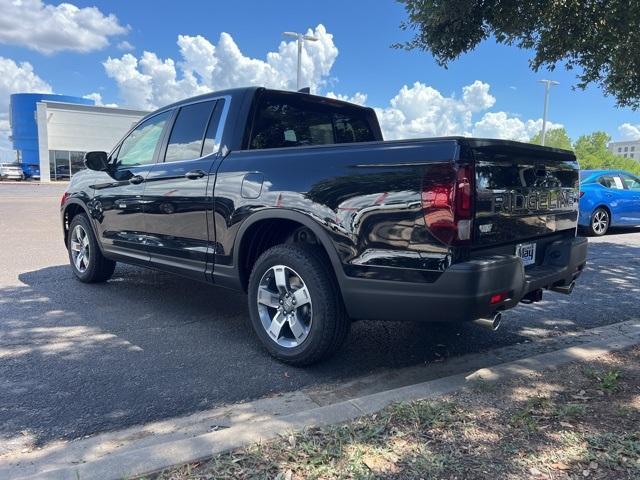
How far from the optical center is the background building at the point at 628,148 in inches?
5463

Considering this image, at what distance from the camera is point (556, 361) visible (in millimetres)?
3617

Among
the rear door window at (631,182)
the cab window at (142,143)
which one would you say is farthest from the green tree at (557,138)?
the cab window at (142,143)

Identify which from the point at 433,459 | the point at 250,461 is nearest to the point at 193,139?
the point at 250,461

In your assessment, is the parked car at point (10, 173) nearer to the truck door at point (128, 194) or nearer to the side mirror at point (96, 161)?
the truck door at point (128, 194)

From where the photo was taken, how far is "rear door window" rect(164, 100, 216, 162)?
435 cm

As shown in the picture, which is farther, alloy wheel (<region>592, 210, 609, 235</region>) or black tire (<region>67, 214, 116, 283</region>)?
alloy wheel (<region>592, 210, 609, 235</region>)

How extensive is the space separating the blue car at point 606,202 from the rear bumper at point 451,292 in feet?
29.1

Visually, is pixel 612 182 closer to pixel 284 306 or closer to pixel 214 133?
pixel 214 133

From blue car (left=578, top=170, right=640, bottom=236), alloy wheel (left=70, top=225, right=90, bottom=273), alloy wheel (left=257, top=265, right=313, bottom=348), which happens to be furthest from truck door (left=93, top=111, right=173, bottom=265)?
blue car (left=578, top=170, right=640, bottom=236)

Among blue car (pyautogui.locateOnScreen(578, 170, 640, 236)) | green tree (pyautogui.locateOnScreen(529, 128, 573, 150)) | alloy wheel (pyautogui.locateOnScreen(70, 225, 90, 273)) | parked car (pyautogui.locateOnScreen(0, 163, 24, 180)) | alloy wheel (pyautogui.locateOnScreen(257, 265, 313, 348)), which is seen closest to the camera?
alloy wheel (pyautogui.locateOnScreen(257, 265, 313, 348))

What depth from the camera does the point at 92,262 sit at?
5.75 metres

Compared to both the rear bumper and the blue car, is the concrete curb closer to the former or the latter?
the rear bumper

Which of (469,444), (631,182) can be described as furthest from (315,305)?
(631,182)

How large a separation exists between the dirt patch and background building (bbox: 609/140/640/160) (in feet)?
515
